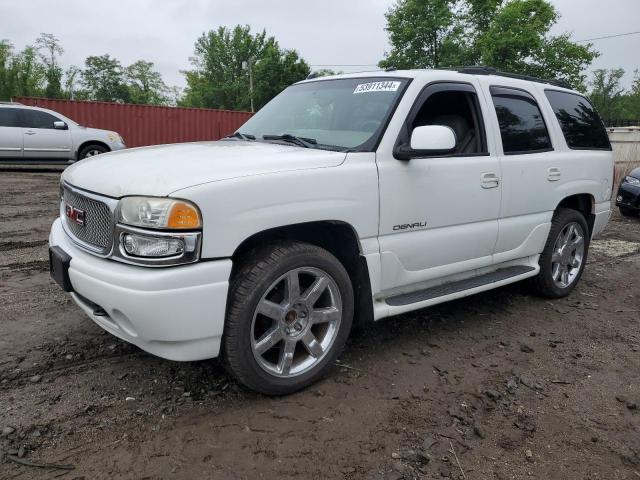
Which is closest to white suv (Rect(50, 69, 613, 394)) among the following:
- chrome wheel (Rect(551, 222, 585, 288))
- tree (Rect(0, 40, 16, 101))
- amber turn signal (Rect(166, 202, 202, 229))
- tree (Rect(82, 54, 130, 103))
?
amber turn signal (Rect(166, 202, 202, 229))

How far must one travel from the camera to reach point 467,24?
41.8m

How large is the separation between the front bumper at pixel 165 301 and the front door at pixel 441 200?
1106 mm

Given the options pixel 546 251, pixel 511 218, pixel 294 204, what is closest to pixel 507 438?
pixel 294 204

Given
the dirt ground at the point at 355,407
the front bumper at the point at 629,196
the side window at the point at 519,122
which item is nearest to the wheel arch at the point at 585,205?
the side window at the point at 519,122

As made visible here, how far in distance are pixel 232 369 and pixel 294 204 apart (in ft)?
2.97

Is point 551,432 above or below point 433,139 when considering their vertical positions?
below

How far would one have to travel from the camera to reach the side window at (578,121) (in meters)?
4.58

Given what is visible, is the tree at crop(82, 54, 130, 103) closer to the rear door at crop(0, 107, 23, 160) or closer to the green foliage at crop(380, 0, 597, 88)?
the green foliage at crop(380, 0, 597, 88)

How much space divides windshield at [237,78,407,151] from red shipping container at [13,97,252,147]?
14082 millimetres

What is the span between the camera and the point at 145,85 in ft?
242

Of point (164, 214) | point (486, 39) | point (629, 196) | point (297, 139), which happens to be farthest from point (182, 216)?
point (486, 39)

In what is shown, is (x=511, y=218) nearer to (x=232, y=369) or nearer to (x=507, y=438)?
(x=507, y=438)

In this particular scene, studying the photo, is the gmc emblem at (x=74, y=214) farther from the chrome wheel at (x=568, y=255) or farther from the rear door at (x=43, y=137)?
the rear door at (x=43, y=137)

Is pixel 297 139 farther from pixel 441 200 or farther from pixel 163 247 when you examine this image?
pixel 163 247
